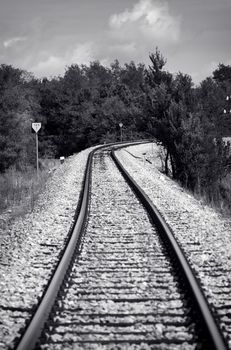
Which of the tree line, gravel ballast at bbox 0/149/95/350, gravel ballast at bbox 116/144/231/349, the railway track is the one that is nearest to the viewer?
the railway track

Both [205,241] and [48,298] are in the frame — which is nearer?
[48,298]

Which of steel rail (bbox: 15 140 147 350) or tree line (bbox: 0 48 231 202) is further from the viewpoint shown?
tree line (bbox: 0 48 231 202)

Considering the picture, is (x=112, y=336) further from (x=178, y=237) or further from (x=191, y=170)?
(x=191, y=170)

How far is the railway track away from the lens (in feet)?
14.2

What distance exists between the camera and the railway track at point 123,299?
433 centimetres

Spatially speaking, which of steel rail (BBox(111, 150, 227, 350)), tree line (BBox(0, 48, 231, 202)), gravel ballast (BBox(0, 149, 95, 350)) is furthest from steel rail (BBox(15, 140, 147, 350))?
tree line (BBox(0, 48, 231, 202))

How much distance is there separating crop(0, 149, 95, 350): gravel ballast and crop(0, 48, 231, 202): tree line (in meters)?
8.94

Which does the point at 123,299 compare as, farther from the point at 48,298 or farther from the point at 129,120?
the point at 129,120

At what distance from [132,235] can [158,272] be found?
222 centimetres

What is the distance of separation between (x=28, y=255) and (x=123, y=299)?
2584 millimetres

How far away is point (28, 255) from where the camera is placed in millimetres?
7324

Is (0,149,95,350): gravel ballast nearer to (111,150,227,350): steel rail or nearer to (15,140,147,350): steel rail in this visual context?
A: (15,140,147,350): steel rail

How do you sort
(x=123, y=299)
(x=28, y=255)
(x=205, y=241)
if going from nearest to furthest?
(x=123, y=299)
(x=28, y=255)
(x=205, y=241)

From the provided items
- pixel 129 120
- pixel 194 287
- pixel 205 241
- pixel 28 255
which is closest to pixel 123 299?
pixel 194 287
